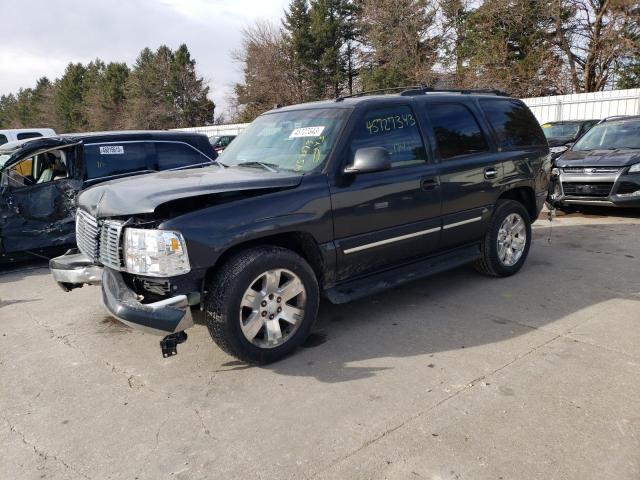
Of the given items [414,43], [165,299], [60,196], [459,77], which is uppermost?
[414,43]

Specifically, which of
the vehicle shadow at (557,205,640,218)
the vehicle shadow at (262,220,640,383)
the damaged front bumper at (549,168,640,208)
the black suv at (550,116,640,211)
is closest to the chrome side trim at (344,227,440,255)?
the vehicle shadow at (262,220,640,383)

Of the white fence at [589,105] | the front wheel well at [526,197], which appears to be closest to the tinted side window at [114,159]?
the front wheel well at [526,197]

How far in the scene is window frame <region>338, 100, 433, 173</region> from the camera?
158 inches

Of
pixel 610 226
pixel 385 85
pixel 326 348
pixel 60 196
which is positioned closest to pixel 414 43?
pixel 385 85

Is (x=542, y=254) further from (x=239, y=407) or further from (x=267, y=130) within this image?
(x=239, y=407)

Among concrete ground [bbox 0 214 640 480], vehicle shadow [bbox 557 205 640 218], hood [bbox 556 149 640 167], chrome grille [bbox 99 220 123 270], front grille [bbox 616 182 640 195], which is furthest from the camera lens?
vehicle shadow [bbox 557 205 640 218]

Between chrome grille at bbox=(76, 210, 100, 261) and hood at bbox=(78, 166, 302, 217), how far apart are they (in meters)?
0.08

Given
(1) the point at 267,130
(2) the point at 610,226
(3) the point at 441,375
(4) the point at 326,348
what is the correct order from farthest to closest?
1. (2) the point at 610,226
2. (1) the point at 267,130
3. (4) the point at 326,348
4. (3) the point at 441,375

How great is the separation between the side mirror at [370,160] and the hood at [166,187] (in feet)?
1.45

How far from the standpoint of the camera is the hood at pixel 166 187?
3316 mm

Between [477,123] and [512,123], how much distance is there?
2.25 ft

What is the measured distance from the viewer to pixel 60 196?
6.77 meters

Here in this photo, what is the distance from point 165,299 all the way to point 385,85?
113ft

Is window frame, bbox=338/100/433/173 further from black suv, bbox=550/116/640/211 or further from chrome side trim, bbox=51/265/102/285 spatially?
black suv, bbox=550/116/640/211
